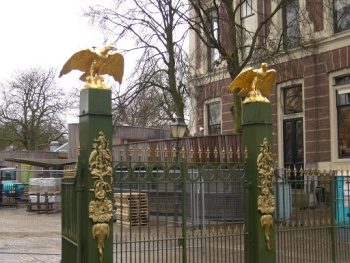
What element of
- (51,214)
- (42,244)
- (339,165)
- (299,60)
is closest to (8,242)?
(42,244)

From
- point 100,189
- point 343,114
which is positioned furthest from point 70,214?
point 343,114

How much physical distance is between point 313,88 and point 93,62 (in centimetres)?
1421

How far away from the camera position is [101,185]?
6.03 meters

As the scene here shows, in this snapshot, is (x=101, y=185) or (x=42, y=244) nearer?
(x=101, y=185)

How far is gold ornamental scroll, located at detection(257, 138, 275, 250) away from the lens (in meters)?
7.38

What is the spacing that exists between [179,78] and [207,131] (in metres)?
6.78

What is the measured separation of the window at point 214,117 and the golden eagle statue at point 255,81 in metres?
16.6

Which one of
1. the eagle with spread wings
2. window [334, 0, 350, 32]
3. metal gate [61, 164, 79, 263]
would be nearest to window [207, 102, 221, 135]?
window [334, 0, 350, 32]

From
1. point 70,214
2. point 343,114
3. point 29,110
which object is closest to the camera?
point 70,214

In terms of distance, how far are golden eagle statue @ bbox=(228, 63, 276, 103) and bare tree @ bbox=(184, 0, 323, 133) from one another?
883cm

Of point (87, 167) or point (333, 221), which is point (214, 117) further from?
point (87, 167)

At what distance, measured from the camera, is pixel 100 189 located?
6020 mm

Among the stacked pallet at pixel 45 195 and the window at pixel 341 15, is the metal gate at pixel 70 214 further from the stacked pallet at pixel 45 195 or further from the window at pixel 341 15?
the stacked pallet at pixel 45 195

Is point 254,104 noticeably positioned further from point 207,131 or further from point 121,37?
point 207,131
